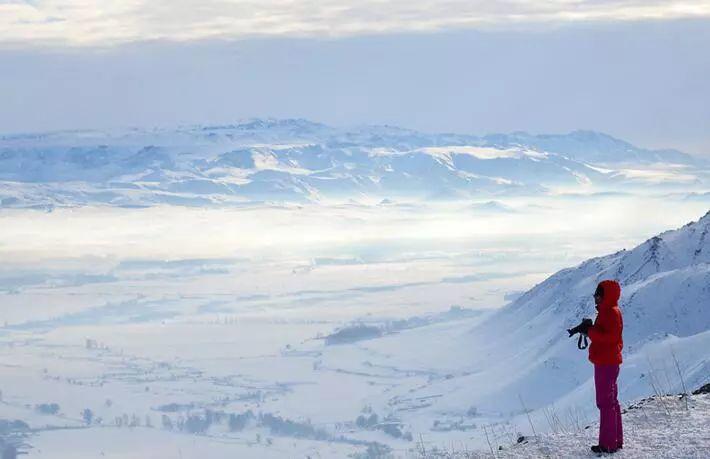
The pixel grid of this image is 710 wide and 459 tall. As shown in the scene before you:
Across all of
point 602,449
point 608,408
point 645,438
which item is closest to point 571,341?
point 645,438

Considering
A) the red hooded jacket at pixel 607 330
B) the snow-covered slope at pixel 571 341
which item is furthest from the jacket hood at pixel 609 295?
the snow-covered slope at pixel 571 341

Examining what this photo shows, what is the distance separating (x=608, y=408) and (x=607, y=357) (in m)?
0.69

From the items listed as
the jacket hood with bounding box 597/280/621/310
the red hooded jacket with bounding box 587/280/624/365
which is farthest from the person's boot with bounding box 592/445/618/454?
the jacket hood with bounding box 597/280/621/310

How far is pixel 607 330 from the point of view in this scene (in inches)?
593

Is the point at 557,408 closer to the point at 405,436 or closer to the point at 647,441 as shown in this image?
the point at 405,436

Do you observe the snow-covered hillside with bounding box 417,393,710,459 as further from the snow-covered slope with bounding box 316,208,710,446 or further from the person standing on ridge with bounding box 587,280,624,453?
the snow-covered slope with bounding box 316,208,710,446

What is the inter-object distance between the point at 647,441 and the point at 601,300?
7.27 feet

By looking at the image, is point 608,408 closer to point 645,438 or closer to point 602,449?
point 602,449

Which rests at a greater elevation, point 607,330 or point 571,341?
point 607,330

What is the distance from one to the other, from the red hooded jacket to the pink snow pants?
0.51 feet

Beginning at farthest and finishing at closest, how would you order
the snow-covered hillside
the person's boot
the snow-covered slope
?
the snow-covered slope, the person's boot, the snow-covered hillside

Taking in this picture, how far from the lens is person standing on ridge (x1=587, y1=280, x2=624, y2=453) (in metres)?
15.0

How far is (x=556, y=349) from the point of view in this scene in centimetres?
14362

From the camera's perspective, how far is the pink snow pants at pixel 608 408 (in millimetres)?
14984
